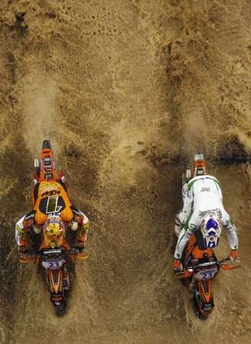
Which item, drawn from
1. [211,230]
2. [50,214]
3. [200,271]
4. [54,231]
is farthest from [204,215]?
[50,214]

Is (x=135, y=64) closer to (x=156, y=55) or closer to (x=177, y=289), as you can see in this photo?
(x=156, y=55)

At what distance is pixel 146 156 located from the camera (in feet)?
48.2

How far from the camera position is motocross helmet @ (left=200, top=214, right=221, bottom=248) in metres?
11.9

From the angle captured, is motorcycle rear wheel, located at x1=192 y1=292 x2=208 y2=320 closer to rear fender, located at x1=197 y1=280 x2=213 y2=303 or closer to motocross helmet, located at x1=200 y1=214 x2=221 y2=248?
rear fender, located at x1=197 y1=280 x2=213 y2=303

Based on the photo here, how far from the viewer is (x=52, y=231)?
11875 mm

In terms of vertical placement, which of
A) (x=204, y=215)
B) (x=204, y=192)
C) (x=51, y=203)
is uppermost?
(x=204, y=192)

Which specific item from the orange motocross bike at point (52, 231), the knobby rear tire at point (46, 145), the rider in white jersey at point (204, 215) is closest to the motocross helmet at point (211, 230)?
the rider in white jersey at point (204, 215)

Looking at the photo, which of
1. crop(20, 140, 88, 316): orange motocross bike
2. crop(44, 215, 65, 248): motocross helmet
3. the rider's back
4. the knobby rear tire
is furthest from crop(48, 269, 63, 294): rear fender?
the rider's back

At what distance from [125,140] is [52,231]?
3.75 m

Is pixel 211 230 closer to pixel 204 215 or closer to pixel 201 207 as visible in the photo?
pixel 204 215

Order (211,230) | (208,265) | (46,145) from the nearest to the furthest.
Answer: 1. (211,230)
2. (208,265)
3. (46,145)

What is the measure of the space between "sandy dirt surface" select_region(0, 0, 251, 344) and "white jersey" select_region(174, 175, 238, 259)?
4.96 feet

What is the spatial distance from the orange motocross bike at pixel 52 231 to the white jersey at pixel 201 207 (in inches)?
84.6

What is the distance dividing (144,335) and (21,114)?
5.91 metres
